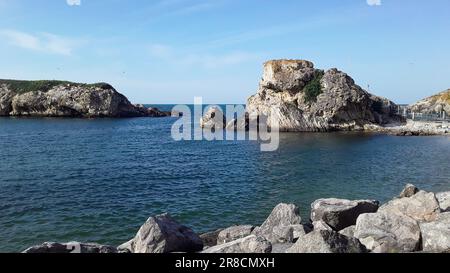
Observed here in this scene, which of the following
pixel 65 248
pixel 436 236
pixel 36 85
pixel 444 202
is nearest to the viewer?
pixel 436 236

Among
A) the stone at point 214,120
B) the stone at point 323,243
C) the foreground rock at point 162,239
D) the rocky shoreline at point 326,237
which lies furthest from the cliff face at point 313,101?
the stone at point 323,243

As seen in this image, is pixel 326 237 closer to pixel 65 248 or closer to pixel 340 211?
pixel 340 211

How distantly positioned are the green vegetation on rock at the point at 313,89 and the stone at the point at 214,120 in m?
23.5

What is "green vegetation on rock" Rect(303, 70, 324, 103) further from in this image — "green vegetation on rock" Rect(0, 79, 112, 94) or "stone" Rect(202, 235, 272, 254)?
"green vegetation on rock" Rect(0, 79, 112, 94)

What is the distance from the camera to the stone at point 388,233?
51.4 feet

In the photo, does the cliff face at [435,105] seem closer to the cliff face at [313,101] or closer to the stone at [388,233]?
the cliff face at [313,101]

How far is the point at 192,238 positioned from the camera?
1808cm

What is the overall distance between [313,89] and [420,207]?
89324mm

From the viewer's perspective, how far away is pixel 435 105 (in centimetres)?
14438

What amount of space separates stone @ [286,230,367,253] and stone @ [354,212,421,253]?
2.61 meters

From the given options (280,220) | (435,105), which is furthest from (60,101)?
(280,220)
